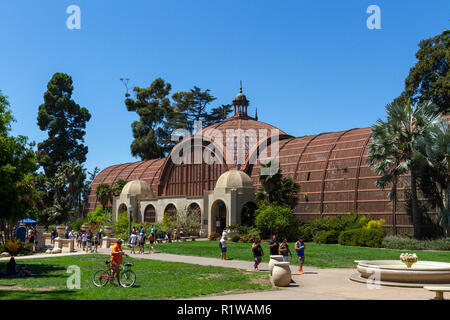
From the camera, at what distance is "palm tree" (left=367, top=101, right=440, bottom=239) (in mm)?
32219

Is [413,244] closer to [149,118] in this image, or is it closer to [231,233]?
[231,233]

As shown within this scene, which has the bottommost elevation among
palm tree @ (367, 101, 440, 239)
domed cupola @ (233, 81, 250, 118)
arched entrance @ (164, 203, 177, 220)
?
arched entrance @ (164, 203, 177, 220)

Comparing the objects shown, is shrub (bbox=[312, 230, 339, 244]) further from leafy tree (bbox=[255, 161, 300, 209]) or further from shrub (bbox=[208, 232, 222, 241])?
shrub (bbox=[208, 232, 222, 241])

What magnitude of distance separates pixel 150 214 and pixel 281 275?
4197 cm

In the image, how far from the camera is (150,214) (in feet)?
182

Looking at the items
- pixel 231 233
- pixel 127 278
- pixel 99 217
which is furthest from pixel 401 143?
pixel 99 217

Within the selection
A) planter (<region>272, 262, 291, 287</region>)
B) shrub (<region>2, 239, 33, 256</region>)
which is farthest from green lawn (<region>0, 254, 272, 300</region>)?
shrub (<region>2, 239, 33, 256</region>)

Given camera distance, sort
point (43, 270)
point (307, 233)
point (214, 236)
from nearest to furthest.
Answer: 1. point (43, 270)
2. point (307, 233)
3. point (214, 236)

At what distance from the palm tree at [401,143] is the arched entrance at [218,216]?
17.8 meters

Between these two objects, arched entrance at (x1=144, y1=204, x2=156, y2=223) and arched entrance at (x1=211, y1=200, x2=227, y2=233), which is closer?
arched entrance at (x1=211, y1=200, x2=227, y2=233)

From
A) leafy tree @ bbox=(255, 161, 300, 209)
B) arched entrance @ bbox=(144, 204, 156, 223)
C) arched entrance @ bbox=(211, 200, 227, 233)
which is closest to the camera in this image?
leafy tree @ bbox=(255, 161, 300, 209)

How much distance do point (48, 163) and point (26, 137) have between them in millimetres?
61658

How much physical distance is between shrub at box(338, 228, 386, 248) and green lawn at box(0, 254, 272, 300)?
16684mm
